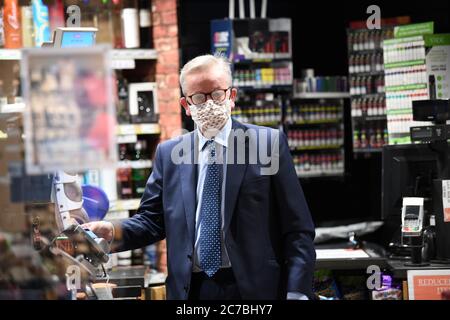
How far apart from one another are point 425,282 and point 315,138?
12.4ft

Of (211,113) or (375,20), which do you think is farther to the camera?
(375,20)

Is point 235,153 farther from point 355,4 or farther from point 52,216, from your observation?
point 355,4

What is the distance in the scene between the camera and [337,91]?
27.4ft

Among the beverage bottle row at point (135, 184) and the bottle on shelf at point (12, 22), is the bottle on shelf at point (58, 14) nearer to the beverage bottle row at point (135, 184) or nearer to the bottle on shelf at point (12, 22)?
the bottle on shelf at point (12, 22)

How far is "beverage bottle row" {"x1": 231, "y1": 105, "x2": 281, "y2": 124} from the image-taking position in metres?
8.00

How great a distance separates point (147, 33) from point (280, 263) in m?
3.84

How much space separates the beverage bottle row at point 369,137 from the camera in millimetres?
7973

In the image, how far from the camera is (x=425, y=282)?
15.3 ft

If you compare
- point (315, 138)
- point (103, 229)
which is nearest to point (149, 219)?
point (103, 229)

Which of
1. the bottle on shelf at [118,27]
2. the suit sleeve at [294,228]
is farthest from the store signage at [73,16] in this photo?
the bottle on shelf at [118,27]

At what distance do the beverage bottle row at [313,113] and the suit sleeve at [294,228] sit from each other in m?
5.01

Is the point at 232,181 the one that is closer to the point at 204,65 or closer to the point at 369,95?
the point at 204,65

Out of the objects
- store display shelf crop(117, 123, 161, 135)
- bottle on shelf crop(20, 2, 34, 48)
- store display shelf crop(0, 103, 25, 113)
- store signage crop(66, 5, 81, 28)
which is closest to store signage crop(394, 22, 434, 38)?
store display shelf crop(117, 123, 161, 135)
